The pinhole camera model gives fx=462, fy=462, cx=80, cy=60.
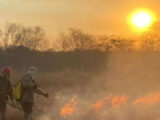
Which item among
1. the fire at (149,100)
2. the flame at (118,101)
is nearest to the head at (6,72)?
the flame at (118,101)

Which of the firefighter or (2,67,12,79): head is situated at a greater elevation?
(2,67,12,79): head

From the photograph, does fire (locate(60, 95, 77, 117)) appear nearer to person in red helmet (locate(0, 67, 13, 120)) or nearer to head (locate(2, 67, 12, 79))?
person in red helmet (locate(0, 67, 13, 120))

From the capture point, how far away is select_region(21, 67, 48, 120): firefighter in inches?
574

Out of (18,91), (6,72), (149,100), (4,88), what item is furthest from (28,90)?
(149,100)

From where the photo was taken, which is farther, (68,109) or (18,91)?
(68,109)

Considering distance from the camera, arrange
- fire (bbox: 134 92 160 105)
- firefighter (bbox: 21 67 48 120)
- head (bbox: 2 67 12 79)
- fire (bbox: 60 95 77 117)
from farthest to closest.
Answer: fire (bbox: 134 92 160 105), fire (bbox: 60 95 77 117), head (bbox: 2 67 12 79), firefighter (bbox: 21 67 48 120)

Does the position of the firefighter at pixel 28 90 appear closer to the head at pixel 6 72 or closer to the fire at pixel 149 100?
the head at pixel 6 72

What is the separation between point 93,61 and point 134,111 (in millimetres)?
38545

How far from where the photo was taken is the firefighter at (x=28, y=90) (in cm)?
1457

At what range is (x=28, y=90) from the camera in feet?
48.6

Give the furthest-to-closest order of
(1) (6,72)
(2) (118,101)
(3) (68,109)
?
(2) (118,101) → (3) (68,109) → (1) (6,72)

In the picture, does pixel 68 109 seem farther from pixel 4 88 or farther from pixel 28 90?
pixel 4 88

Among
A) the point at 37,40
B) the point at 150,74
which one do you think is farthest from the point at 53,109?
the point at 37,40

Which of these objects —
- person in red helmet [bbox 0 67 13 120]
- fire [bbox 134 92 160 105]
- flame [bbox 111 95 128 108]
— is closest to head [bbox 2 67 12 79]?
person in red helmet [bbox 0 67 13 120]
